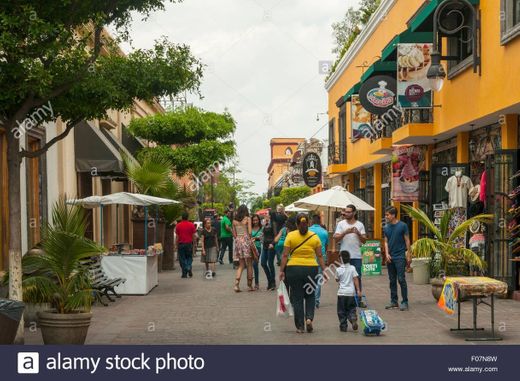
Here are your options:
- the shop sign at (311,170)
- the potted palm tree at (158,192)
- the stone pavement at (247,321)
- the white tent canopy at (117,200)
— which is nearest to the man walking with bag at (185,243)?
the potted palm tree at (158,192)

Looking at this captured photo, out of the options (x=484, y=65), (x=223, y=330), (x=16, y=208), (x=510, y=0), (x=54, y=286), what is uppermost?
(x=510, y=0)

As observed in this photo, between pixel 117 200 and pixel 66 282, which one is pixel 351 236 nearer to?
pixel 66 282

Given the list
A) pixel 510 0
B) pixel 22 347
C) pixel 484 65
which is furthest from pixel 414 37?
pixel 22 347

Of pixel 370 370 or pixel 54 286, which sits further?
pixel 54 286

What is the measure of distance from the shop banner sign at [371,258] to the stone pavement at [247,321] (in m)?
2.93

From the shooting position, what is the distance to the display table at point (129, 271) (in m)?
16.7

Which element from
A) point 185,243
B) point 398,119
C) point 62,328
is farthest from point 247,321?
point 398,119

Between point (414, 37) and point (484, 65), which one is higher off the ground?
point (414, 37)

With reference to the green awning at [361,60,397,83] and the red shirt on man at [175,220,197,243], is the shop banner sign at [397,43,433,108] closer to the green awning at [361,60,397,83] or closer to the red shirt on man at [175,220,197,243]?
the green awning at [361,60,397,83]

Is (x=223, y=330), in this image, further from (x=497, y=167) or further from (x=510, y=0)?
(x=510, y=0)

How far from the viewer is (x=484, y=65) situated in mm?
15555

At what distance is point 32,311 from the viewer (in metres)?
11.6

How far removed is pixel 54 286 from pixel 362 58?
72.8ft

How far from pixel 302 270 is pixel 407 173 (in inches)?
455
